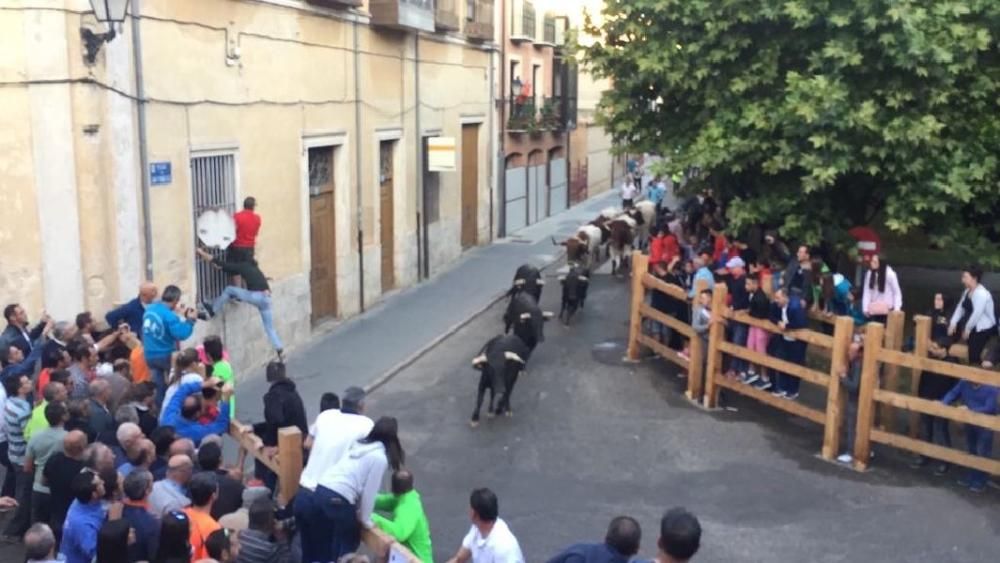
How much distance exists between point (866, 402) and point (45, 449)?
7128mm

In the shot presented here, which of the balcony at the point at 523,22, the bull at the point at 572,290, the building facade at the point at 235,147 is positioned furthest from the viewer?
the balcony at the point at 523,22

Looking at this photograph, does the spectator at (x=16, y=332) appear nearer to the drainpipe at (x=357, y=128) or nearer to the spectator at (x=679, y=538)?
the spectator at (x=679, y=538)

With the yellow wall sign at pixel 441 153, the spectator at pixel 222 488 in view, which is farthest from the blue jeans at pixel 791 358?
the yellow wall sign at pixel 441 153

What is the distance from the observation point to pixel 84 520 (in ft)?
20.0

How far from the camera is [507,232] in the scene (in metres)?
27.9

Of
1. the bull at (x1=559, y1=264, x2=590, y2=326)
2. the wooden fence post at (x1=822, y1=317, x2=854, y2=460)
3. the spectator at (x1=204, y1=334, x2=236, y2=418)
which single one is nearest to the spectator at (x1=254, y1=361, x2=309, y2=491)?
the spectator at (x1=204, y1=334, x2=236, y2=418)

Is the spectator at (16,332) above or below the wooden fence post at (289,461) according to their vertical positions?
above

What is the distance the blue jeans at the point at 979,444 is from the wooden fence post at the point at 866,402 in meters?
0.87

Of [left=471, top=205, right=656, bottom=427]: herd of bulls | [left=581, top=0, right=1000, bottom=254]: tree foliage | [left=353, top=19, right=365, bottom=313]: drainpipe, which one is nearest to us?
[left=471, top=205, right=656, bottom=427]: herd of bulls

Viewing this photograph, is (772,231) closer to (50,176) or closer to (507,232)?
(50,176)

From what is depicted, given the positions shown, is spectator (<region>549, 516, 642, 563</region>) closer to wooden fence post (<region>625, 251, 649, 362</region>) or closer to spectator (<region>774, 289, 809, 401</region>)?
spectator (<region>774, 289, 809, 401</region>)

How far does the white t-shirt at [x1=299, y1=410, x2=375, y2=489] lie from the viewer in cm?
661

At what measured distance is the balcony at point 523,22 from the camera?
28.0 meters

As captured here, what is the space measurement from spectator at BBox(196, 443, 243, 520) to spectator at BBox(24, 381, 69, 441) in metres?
1.41
